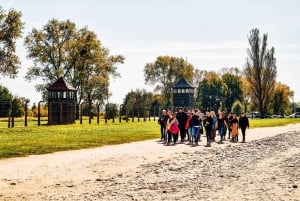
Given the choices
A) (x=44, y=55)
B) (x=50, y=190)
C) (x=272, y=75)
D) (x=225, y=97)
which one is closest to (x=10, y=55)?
(x=44, y=55)

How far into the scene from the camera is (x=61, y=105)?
154ft

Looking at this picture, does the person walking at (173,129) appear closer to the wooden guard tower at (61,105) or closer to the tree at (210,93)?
the wooden guard tower at (61,105)

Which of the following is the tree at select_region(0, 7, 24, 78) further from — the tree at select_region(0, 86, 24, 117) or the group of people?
the group of people

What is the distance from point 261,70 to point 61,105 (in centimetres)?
4448

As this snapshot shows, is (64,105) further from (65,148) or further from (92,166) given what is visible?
(92,166)

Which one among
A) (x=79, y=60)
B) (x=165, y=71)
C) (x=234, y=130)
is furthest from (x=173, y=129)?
(x=165, y=71)

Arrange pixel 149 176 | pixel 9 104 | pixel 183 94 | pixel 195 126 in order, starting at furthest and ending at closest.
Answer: pixel 183 94, pixel 9 104, pixel 195 126, pixel 149 176

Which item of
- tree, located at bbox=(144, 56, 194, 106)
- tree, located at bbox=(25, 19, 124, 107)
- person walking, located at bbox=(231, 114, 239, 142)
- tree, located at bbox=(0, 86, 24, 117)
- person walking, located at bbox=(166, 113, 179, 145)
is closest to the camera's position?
person walking, located at bbox=(166, 113, 179, 145)

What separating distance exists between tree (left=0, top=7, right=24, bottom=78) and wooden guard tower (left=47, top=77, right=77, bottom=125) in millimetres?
5022

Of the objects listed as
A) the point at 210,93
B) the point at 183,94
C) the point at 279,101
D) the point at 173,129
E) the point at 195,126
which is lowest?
the point at 173,129

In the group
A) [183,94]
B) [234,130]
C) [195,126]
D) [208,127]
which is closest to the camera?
[195,126]

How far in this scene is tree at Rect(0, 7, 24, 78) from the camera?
1799 inches

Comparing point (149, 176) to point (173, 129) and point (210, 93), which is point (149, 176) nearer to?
point (173, 129)

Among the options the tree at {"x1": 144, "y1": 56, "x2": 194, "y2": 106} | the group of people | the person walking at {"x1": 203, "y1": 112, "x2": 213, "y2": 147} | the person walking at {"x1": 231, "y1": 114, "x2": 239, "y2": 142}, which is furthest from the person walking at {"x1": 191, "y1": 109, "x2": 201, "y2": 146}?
the tree at {"x1": 144, "y1": 56, "x2": 194, "y2": 106}
